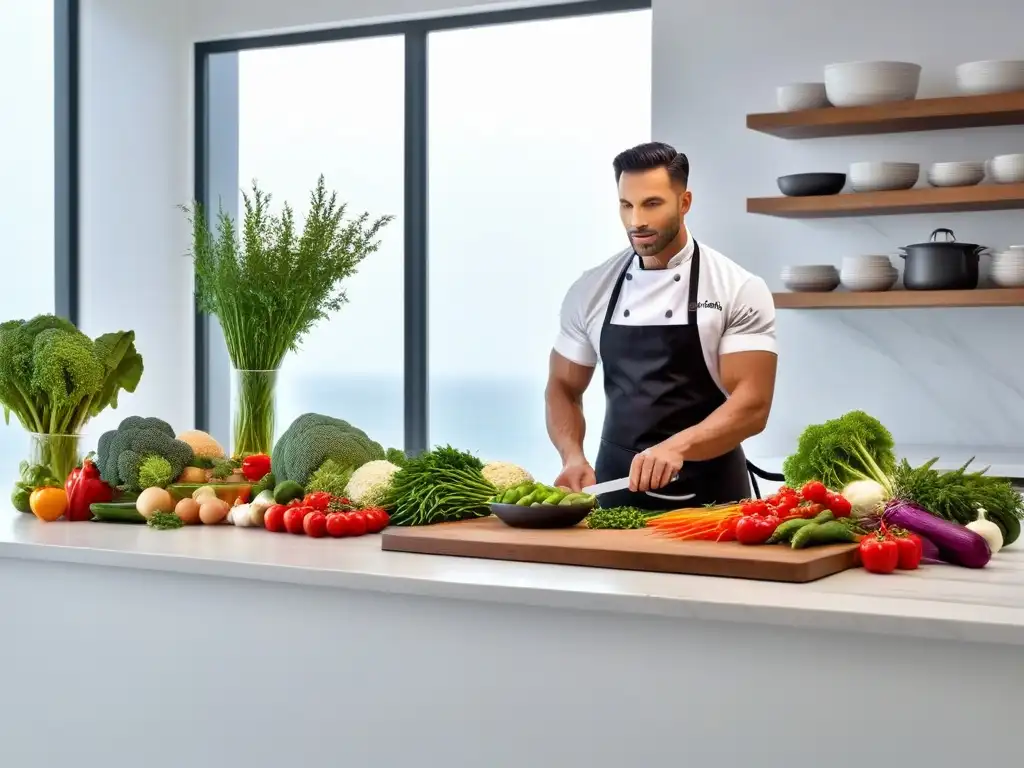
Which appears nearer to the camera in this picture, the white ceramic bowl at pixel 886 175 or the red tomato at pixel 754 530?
the red tomato at pixel 754 530

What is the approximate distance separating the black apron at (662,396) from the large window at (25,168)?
2996 millimetres

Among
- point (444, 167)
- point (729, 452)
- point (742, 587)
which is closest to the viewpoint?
Result: point (742, 587)

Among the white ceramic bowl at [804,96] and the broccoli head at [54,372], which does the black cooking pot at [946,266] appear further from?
the broccoli head at [54,372]

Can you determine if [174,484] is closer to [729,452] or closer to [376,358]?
[729,452]

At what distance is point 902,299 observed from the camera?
170 inches

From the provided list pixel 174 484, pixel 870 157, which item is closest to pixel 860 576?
pixel 174 484

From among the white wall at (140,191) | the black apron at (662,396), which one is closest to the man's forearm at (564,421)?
the black apron at (662,396)

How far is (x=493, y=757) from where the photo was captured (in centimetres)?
196

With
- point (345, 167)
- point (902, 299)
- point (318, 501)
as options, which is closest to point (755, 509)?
point (318, 501)

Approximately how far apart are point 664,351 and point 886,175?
162cm

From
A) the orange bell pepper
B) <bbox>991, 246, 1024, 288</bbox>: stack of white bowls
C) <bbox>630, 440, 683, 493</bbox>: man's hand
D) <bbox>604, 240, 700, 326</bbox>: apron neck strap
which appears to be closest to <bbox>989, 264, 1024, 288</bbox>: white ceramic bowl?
<bbox>991, 246, 1024, 288</bbox>: stack of white bowls

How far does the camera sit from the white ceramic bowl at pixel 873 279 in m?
4.38

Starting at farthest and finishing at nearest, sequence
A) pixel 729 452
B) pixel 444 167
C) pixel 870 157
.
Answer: pixel 444 167, pixel 870 157, pixel 729 452

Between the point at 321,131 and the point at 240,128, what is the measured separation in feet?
1.61
